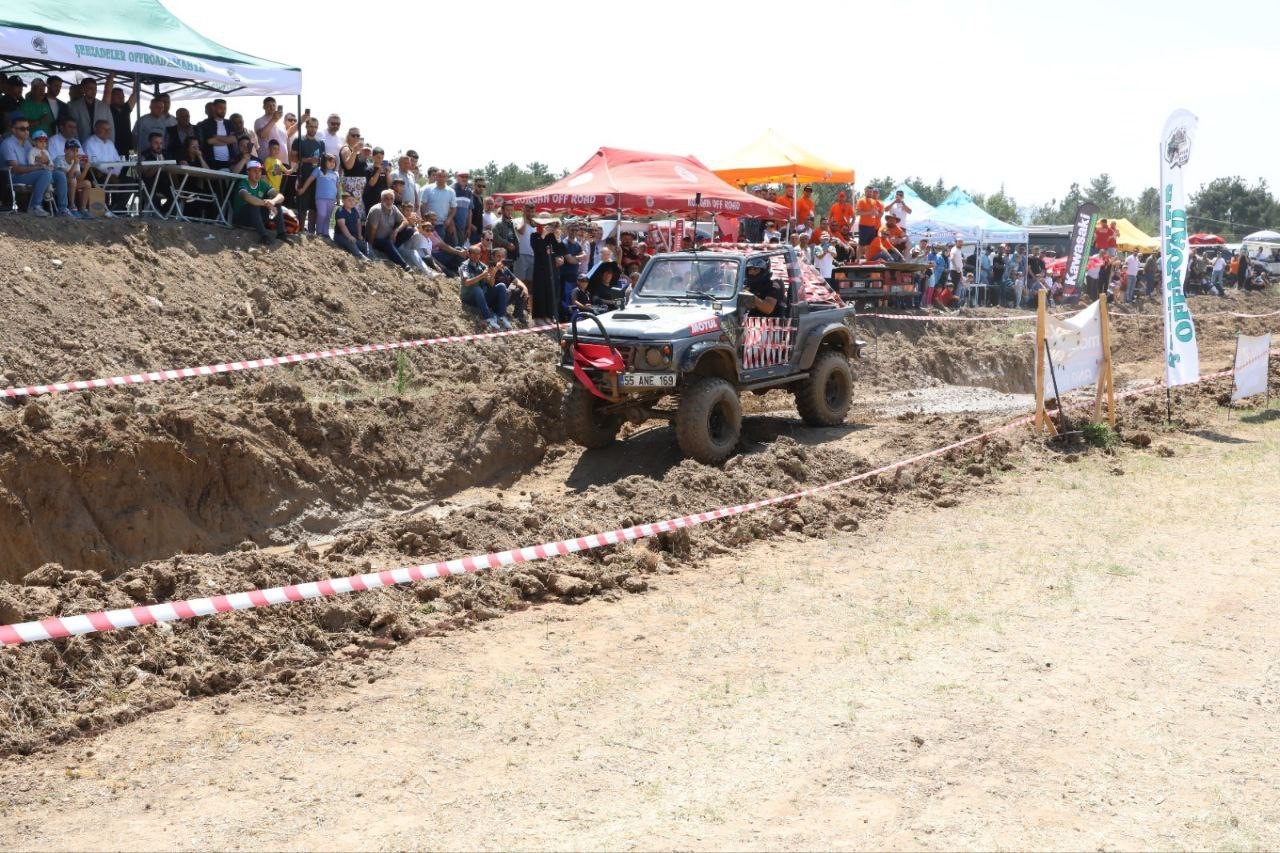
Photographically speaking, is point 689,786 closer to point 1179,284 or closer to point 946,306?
point 1179,284

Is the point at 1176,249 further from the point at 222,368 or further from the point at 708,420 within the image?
the point at 222,368

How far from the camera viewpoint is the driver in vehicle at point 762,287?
13.2 metres

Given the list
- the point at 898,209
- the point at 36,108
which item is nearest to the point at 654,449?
the point at 36,108

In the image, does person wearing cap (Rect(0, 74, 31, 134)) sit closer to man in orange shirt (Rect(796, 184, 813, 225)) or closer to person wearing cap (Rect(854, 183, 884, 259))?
man in orange shirt (Rect(796, 184, 813, 225))

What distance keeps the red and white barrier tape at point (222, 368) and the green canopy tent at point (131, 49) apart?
3473mm

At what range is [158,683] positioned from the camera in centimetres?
629

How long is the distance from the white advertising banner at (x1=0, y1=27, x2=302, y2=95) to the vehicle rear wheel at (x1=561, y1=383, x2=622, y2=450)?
5.72 metres

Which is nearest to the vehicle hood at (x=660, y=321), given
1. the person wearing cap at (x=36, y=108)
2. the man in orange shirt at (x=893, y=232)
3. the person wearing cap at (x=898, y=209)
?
the person wearing cap at (x=36, y=108)

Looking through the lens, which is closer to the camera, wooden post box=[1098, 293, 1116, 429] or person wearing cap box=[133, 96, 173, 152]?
wooden post box=[1098, 293, 1116, 429]

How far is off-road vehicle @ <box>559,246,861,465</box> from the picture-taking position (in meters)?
11.8

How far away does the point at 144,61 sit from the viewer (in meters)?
13.5

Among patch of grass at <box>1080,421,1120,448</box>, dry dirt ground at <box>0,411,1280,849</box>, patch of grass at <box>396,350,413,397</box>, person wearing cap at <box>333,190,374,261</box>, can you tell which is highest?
person wearing cap at <box>333,190,374,261</box>

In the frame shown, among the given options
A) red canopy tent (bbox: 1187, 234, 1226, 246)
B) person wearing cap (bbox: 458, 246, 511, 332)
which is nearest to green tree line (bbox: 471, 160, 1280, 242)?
red canopy tent (bbox: 1187, 234, 1226, 246)

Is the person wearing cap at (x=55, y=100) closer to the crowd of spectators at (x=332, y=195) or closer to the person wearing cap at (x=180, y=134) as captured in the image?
the crowd of spectators at (x=332, y=195)
